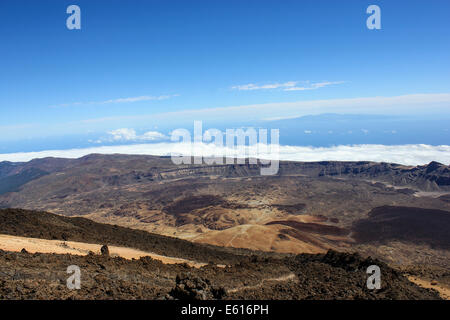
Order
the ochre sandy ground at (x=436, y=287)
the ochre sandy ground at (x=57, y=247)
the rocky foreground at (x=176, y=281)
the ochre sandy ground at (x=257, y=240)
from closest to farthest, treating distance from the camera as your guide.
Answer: the rocky foreground at (x=176, y=281) < the ochre sandy ground at (x=57, y=247) < the ochre sandy ground at (x=436, y=287) < the ochre sandy ground at (x=257, y=240)

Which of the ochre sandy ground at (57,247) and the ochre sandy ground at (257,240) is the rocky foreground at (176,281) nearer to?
the ochre sandy ground at (57,247)

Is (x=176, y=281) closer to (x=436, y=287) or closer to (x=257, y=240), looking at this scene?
(x=436, y=287)

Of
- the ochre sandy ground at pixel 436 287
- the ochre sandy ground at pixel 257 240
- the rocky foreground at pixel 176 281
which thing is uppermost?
the rocky foreground at pixel 176 281

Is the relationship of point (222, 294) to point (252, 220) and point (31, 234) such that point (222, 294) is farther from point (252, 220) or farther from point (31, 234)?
point (252, 220)

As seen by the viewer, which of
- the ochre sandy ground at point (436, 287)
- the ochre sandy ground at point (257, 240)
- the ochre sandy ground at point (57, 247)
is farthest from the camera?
the ochre sandy ground at point (257, 240)

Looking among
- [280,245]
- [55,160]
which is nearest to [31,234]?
[280,245]

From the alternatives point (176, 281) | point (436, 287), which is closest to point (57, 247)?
point (176, 281)

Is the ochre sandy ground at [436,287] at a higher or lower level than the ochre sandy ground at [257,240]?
higher

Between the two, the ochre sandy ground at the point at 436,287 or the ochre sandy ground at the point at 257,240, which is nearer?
the ochre sandy ground at the point at 436,287

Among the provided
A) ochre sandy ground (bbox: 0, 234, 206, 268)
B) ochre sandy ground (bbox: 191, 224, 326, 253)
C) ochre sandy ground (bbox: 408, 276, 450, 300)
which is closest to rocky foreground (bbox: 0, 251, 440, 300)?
ochre sandy ground (bbox: 408, 276, 450, 300)

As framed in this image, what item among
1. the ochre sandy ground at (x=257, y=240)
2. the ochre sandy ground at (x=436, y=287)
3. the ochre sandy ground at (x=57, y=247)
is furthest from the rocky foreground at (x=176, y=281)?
the ochre sandy ground at (x=257, y=240)
